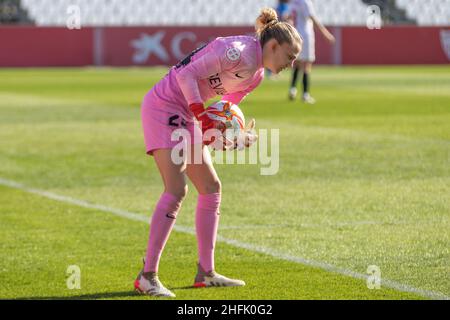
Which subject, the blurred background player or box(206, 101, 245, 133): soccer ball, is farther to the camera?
the blurred background player

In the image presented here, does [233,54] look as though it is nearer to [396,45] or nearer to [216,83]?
[216,83]

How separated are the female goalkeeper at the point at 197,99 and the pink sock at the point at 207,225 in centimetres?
3

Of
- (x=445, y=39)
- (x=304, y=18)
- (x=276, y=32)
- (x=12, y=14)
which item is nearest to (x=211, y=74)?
(x=276, y=32)

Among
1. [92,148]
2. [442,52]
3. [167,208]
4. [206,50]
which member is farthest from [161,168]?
[442,52]

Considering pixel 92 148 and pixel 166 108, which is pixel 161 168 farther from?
pixel 92 148

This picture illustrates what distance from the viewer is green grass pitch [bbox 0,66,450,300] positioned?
7266 mm

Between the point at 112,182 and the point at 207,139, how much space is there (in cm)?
512

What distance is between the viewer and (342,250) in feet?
27.0

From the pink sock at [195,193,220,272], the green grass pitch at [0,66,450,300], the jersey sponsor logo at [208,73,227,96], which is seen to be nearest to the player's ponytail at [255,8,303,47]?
the jersey sponsor logo at [208,73,227,96]

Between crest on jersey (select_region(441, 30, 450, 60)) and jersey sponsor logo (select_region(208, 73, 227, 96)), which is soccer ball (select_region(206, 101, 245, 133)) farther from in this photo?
crest on jersey (select_region(441, 30, 450, 60))

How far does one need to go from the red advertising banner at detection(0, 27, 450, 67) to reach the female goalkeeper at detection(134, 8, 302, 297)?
32002 mm

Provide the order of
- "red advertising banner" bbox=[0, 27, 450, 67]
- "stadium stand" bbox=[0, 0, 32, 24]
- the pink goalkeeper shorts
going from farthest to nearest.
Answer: "stadium stand" bbox=[0, 0, 32, 24]
"red advertising banner" bbox=[0, 27, 450, 67]
the pink goalkeeper shorts

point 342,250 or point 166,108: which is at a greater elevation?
point 166,108

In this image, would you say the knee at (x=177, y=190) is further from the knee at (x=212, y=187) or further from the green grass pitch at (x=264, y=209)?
the green grass pitch at (x=264, y=209)
